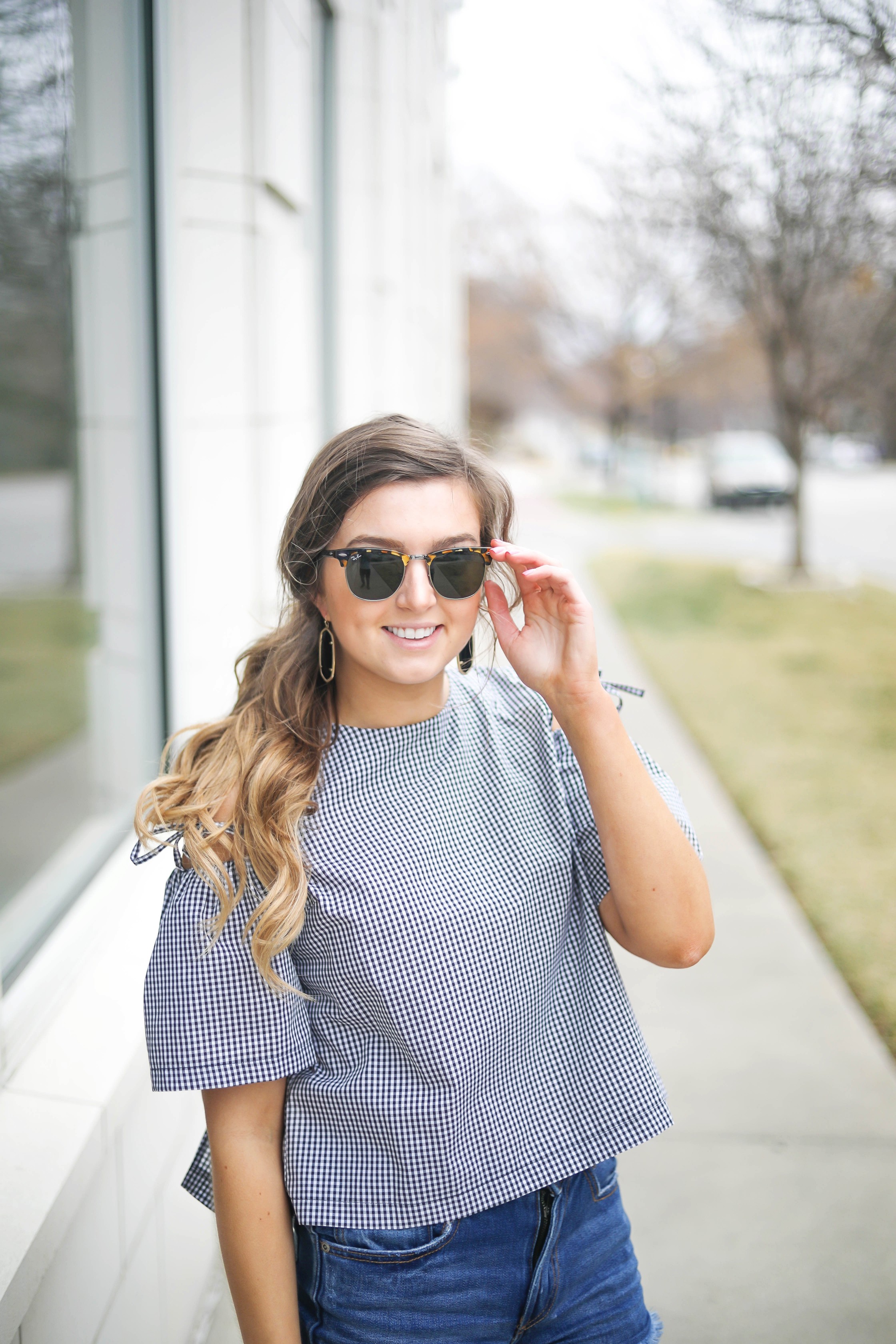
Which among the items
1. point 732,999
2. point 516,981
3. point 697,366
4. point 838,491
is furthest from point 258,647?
point 838,491

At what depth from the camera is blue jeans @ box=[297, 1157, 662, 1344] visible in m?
1.48

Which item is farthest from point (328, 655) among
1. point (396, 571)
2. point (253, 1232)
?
point (253, 1232)

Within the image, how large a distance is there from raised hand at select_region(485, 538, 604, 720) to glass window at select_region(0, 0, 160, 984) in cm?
129

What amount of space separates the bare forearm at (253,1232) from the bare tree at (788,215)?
536cm

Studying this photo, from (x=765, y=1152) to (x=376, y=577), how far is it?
98.5 inches

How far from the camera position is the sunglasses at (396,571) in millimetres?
1545

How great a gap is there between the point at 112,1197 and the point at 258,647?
40.4 inches

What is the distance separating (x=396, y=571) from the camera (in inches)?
61.1

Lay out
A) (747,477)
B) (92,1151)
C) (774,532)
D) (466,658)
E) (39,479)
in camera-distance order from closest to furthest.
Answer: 1. (92,1151)
2. (466,658)
3. (39,479)
4. (774,532)
5. (747,477)

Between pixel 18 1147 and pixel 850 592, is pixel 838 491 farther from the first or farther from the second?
pixel 18 1147

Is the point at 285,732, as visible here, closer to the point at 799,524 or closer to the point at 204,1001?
the point at 204,1001

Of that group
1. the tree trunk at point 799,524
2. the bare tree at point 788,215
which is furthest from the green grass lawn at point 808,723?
the bare tree at point 788,215

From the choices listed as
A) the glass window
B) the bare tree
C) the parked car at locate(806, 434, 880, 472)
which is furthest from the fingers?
the parked car at locate(806, 434, 880, 472)

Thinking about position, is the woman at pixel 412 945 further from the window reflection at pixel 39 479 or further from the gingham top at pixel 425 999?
the window reflection at pixel 39 479
